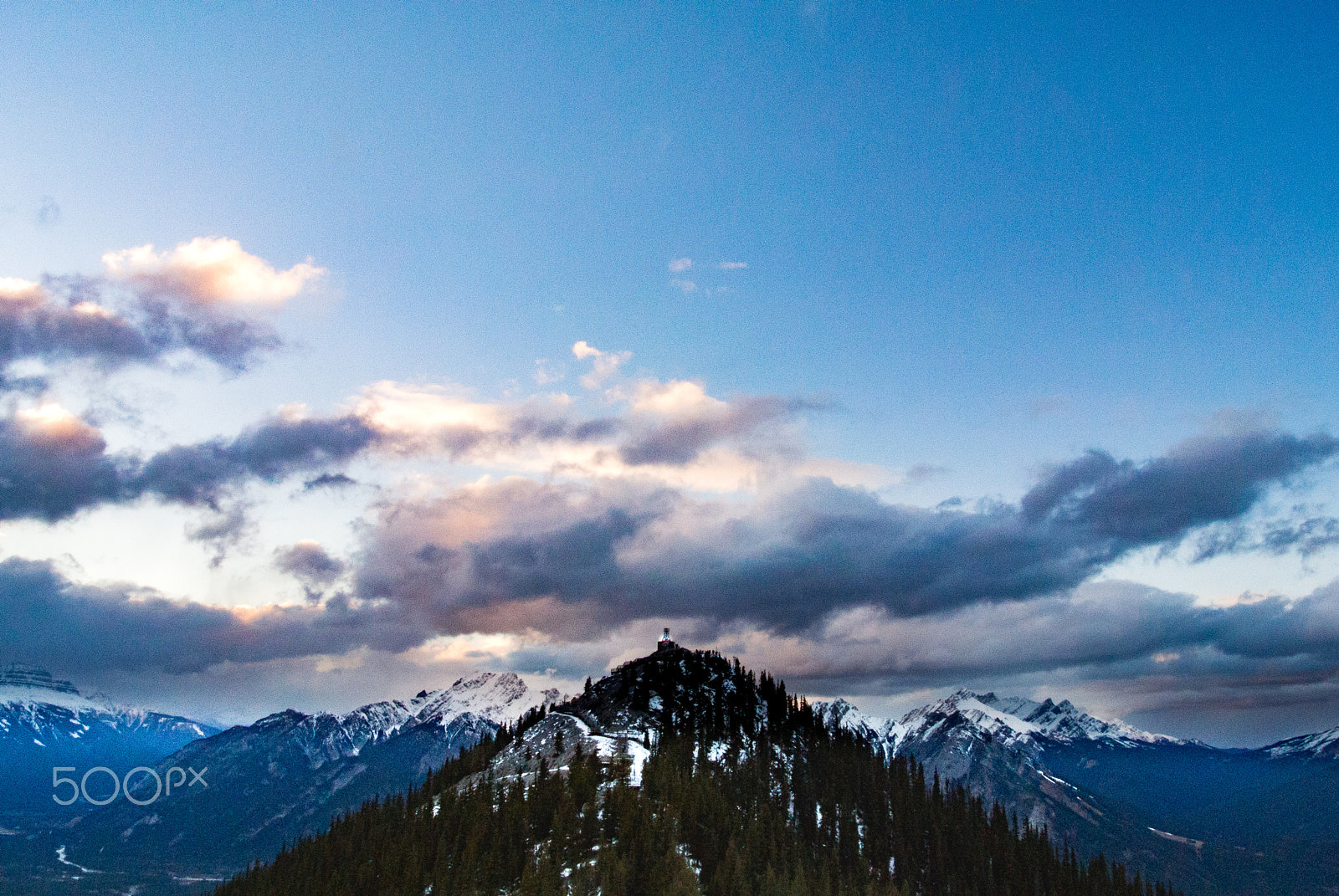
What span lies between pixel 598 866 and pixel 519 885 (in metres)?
17.8

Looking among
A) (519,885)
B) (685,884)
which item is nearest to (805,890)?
(685,884)

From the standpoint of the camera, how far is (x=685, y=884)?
7264 inches

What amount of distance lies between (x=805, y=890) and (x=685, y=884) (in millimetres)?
28625

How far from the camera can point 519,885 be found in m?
194

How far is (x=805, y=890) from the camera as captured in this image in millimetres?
194250

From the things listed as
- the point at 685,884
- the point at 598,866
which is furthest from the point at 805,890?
the point at 598,866

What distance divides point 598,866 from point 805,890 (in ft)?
148

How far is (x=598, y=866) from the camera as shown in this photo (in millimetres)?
193375

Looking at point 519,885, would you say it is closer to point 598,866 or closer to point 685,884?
point 598,866

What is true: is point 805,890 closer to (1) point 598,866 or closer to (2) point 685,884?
(2) point 685,884

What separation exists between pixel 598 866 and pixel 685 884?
814 inches

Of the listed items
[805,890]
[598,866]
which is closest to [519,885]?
[598,866]

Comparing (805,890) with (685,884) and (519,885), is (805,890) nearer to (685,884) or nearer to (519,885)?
(685,884)
